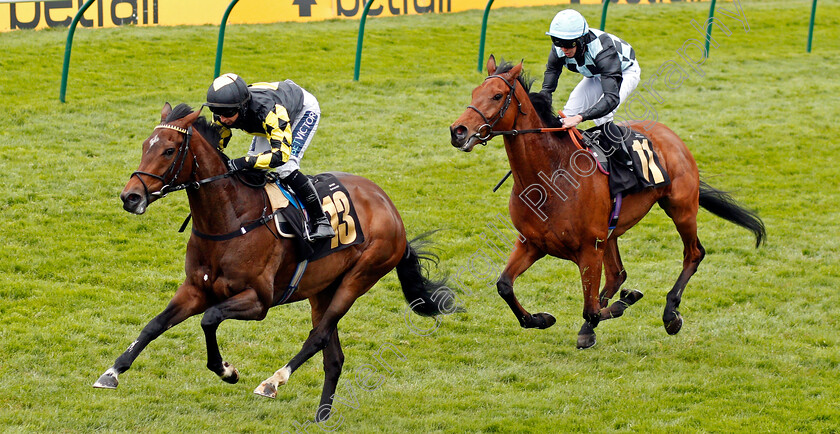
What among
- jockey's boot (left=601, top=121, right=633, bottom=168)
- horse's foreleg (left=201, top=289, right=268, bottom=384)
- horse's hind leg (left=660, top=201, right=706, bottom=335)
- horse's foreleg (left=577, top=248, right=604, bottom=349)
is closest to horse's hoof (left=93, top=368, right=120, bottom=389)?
horse's foreleg (left=201, top=289, right=268, bottom=384)

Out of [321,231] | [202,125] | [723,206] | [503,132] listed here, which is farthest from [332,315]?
[723,206]

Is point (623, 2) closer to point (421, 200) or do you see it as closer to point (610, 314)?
→ point (421, 200)

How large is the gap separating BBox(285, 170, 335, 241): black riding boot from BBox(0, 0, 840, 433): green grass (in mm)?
1132

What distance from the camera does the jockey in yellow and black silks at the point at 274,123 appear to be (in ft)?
16.7

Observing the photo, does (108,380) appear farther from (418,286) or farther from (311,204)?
(418,286)

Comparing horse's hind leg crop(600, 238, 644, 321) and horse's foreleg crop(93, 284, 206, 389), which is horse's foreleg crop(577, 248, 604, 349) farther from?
horse's foreleg crop(93, 284, 206, 389)

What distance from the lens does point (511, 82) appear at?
5.79m

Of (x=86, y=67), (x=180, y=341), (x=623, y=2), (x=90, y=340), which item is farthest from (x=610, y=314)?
(x=623, y=2)

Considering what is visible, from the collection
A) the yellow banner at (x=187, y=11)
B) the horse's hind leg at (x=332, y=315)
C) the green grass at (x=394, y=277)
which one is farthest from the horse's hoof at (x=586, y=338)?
the yellow banner at (x=187, y=11)

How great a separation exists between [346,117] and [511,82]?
22.3ft

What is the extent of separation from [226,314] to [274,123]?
1.07 meters

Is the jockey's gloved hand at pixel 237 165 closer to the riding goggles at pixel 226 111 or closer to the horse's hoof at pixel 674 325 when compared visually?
the riding goggles at pixel 226 111

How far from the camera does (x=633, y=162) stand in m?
6.56

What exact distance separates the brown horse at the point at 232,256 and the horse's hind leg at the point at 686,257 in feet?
7.31
